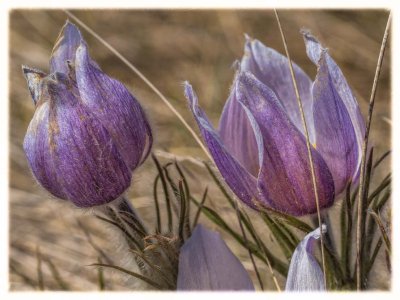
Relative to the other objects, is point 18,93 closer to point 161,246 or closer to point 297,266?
point 161,246

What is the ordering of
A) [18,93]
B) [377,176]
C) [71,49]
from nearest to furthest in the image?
[71,49] < [377,176] < [18,93]

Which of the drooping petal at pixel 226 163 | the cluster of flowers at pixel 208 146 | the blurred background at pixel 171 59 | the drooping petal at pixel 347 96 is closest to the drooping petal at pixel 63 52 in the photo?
the cluster of flowers at pixel 208 146

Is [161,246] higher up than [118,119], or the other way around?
[118,119]

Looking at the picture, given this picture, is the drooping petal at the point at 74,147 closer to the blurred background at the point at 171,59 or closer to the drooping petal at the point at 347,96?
the drooping petal at the point at 347,96

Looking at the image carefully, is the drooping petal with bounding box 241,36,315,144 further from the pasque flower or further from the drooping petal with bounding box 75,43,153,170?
the drooping petal with bounding box 75,43,153,170

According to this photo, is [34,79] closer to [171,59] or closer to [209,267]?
[209,267]

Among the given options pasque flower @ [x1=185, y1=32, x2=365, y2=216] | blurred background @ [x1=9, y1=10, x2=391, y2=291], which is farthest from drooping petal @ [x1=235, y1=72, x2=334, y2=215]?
blurred background @ [x1=9, y1=10, x2=391, y2=291]

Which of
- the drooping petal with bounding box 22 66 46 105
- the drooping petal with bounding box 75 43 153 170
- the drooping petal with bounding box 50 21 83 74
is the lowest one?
the drooping petal with bounding box 75 43 153 170
